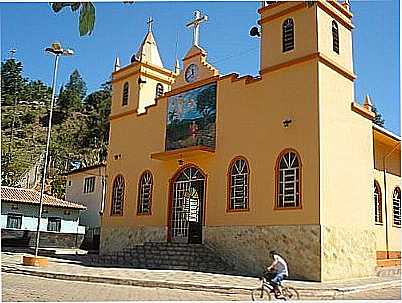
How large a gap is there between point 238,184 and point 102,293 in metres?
6.23

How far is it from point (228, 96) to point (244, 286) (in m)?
6.98

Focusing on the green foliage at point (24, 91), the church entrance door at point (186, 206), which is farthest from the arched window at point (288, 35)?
the green foliage at point (24, 91)

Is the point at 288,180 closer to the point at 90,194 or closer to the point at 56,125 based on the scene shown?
the point at 90,194

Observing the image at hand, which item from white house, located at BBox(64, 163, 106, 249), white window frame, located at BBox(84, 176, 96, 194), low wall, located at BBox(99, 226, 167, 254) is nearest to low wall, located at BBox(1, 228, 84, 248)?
white house, located at BBox(64, 163, 106, 249)

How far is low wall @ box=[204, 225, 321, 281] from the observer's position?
41.5 feet

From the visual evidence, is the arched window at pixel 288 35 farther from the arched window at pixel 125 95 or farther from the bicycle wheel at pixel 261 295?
the arched window at pixel 125 95

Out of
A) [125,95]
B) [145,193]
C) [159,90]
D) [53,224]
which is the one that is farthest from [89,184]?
[145,193]

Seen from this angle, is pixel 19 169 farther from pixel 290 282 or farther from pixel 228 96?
pixel 290 282

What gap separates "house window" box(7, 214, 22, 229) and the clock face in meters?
13.9

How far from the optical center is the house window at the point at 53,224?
27.4m

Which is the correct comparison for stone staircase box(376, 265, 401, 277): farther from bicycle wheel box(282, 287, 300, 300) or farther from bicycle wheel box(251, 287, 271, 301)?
bicycle wheel box(251, 287, 271, 301)

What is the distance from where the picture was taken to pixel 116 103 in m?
21.5

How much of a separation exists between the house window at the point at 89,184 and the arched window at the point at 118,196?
35.5ft

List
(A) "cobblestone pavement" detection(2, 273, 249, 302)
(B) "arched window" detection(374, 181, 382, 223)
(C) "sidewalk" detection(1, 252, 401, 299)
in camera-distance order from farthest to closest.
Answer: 1. (B) "arched window" detection(374, 181, 382, 223)
2. (C) "sidewalk" detection(1, 252, 401, 299)
3. (A) "cobblestone pavement" detection(2, 273, 249, 302)
